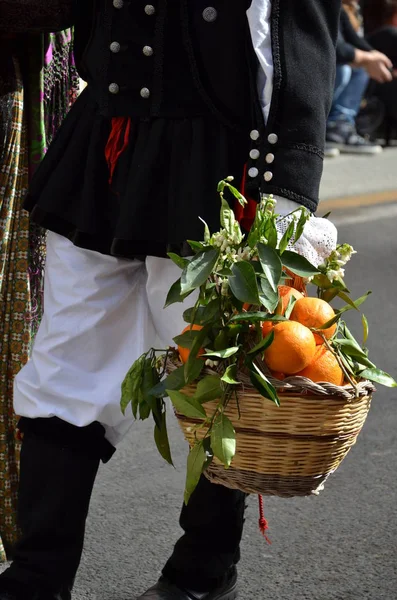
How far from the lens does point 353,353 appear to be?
2105 mm

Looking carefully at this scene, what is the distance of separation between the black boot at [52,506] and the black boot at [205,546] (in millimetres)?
257

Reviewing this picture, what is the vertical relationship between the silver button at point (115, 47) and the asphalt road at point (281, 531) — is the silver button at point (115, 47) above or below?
above

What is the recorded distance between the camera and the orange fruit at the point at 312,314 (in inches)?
80.9

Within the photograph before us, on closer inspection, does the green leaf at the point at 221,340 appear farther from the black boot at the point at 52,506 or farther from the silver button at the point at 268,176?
the black boot at the point at 52,506

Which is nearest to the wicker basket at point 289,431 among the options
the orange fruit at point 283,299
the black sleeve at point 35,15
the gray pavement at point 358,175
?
the orange fruit at point 283,299

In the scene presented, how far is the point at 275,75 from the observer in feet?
7.37

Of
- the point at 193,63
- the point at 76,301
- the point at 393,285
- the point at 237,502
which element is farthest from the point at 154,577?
the point at 393,285

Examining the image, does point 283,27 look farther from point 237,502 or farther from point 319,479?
point 237,502

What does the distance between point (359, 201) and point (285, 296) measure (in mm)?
6283

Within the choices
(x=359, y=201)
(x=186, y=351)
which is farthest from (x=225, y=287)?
(x=359, y=201)

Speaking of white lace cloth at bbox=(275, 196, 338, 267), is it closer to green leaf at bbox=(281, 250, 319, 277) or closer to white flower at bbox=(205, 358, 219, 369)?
green leaf at bbox=(281, 250, 319, 277)

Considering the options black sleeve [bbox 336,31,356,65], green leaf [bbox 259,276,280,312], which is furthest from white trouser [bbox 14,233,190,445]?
black sleeve [bbox 336,31,356,65]

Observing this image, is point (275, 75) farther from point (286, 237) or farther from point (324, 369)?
point (324, 369)

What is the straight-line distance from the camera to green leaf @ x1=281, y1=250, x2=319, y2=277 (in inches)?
79.6
